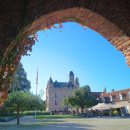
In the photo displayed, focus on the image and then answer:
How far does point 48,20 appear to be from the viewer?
424 centimetres

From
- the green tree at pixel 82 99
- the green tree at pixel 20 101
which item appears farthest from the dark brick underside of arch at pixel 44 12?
the green tree at pixel 82 99

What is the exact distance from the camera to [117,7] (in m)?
4.29

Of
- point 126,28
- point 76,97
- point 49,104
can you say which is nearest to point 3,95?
point 126,28

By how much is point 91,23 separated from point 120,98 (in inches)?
3010

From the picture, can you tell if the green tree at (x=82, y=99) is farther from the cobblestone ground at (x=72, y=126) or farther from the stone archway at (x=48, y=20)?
the stone archway at (x=48, y=20)

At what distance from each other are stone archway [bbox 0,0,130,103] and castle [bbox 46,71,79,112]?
10375 cm

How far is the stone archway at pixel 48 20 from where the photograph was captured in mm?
3561

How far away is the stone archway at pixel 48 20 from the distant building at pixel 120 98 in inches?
2729

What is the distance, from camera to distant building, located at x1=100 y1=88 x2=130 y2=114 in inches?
2918

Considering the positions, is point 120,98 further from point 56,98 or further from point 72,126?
point 72,126

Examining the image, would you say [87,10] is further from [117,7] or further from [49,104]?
[49,104]

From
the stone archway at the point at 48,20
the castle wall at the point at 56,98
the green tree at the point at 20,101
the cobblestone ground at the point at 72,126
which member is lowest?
the cobblestone ground at the point at 72,126

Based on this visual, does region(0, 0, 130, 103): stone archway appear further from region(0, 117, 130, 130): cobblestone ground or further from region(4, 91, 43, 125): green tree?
region(4, 91, 43, 125): green tree

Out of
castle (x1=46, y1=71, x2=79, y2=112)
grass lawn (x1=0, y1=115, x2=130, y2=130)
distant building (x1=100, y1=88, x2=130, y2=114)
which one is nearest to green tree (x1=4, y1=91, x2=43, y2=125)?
grass lawn (x1=0, y1=115, x2=130, y2=130)
